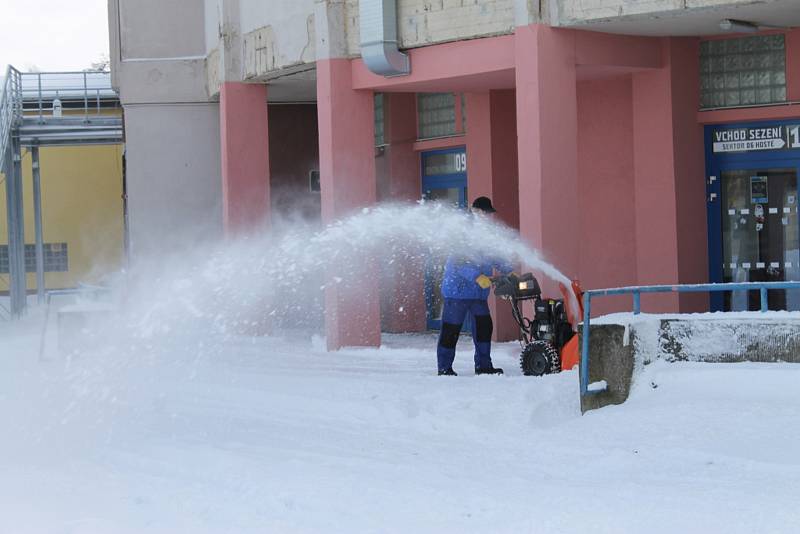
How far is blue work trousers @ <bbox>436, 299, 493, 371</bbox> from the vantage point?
1366 centimetres

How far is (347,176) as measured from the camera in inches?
696

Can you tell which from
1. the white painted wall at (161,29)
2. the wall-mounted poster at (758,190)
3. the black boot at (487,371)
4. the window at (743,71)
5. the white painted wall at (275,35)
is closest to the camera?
the black boot at (487,371)

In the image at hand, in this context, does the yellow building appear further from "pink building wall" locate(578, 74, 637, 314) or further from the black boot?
the black boot

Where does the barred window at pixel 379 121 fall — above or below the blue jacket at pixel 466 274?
above

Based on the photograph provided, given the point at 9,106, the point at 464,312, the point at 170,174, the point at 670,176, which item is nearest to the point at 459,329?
the point at 464,312

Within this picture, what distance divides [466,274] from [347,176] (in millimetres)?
4601

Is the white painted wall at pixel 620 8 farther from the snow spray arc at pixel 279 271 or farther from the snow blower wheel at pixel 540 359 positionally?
the snow blower wheel at pixel 540 359

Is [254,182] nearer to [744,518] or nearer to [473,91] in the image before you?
[473,91]

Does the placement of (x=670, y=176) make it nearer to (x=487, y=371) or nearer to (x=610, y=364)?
(x=487, y=371)

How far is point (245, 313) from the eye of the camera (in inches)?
864

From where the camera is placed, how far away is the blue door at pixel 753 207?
16469mm

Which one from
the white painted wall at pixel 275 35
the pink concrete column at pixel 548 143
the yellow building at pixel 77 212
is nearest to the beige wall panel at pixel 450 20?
the pink concrete column at pixel 548 143

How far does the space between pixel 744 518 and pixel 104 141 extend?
24150 mm

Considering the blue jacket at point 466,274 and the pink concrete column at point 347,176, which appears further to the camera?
the pink concrete column at point 347,176
